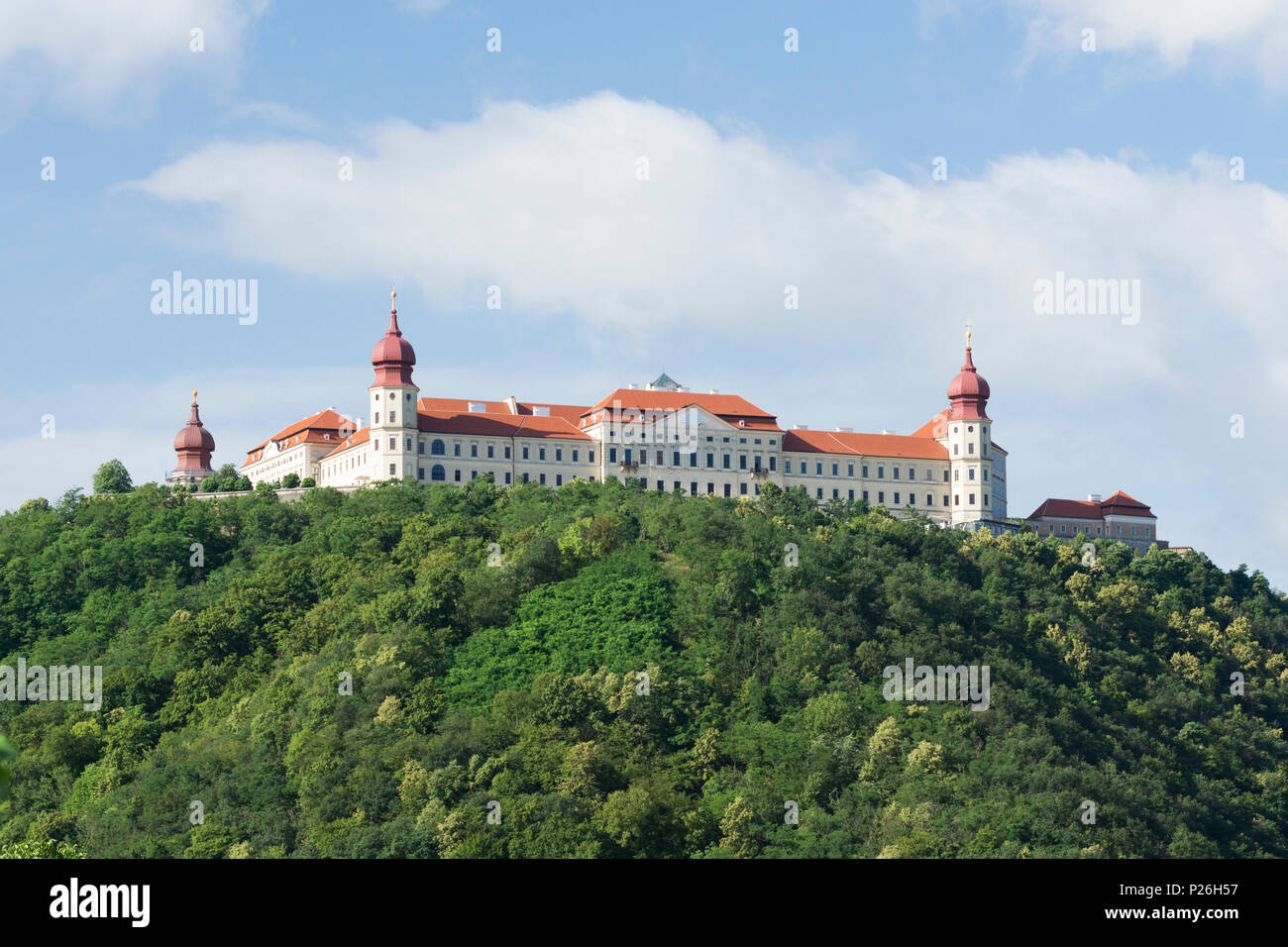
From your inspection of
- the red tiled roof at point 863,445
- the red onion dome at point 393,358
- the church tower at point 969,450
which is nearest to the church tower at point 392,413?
the red onion dome at point 393,358

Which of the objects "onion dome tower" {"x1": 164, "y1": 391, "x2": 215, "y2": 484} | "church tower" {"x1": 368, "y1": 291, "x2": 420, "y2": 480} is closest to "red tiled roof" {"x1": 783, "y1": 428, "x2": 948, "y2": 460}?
"church tower" {"x1": 368, "y1": 291, "x2": 420, "y2": 480}

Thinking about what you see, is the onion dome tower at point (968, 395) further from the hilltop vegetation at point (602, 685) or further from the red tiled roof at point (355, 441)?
the red tiled roof at point (355, 441)

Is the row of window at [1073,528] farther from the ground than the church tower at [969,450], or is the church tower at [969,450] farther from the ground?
the church tower at [969,450]

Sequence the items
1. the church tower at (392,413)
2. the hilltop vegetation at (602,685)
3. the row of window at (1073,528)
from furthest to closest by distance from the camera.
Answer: the row of window at (1073,528)
the church tower at (392,413)
the hilltop vegetation at (602,685)

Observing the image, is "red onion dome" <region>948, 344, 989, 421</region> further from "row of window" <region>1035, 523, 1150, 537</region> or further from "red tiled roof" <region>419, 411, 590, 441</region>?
"red tiled roof" <region>419, 411, 590, 441</region>

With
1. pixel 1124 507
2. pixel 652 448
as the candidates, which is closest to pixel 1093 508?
pixel 1124 507

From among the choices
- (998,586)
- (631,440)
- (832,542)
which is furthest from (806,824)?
(631,440)
